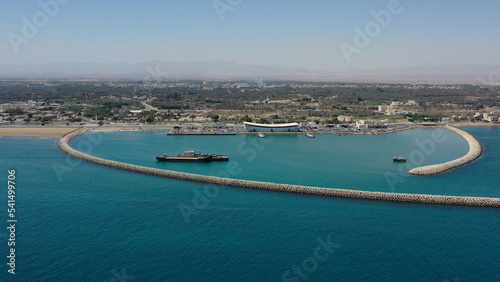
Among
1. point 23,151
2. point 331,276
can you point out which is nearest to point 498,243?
point 331,276

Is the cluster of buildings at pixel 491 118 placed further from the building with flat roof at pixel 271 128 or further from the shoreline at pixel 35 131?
the shoreline at pixel 35 131

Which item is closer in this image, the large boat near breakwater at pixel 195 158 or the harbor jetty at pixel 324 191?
the harbor jetty at pixel 324 191

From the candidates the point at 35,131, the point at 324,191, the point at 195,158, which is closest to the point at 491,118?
the point at 324,191

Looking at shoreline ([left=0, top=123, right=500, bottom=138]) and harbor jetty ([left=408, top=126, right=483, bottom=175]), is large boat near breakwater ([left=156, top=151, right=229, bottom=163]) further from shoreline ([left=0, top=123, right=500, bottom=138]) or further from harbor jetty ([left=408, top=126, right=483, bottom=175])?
shoreline ([left=0, top=123, right=500, bottom=138])

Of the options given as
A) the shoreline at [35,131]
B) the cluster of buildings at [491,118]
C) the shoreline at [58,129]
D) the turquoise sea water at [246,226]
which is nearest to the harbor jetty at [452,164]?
the turquoise sea water at [246,226]

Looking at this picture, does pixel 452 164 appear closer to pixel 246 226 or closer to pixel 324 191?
pixel 324 191
